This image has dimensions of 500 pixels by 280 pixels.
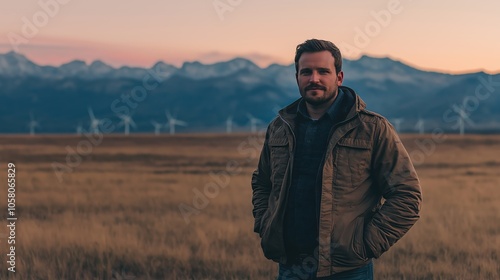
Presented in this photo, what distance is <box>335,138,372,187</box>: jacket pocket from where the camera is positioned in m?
3.88

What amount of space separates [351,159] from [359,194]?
21 cm

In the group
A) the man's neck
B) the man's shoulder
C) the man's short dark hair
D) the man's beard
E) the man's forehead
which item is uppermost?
the man's short dark hair

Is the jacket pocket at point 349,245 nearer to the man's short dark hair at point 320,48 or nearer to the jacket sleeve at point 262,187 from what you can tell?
the jacket sleeve at point 262,187

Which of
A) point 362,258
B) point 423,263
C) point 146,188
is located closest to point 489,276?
point 423,263

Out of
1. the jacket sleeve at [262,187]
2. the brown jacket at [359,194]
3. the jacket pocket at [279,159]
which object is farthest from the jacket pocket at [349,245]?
the jacket sleeve at [262,187]

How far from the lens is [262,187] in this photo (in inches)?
178

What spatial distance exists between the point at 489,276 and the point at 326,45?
5.51 metres

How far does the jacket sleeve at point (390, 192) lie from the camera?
3.88 m

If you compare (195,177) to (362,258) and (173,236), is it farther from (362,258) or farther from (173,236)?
(362,258)

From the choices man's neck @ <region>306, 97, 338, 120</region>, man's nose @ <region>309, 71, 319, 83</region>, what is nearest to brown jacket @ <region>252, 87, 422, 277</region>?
man's neck @ <region>306, 97, 338, 120</region>

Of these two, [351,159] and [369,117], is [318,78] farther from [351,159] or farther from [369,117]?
[351,159]

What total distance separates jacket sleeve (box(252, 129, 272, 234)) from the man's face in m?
0.57

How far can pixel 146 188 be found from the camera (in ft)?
70.5

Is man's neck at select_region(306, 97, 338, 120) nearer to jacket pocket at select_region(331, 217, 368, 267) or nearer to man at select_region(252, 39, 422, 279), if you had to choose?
man at select_region(252, 39, 422, 279)
